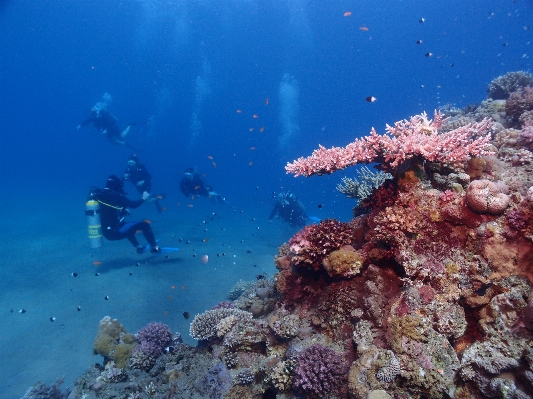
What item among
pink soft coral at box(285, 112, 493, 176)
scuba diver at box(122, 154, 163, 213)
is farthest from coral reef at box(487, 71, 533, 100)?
scuba diver at box(122, 154, 163, 213)

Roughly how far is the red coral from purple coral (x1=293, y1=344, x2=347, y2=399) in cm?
135

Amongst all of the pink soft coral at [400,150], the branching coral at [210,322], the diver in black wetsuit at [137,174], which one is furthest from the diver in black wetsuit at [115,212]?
the pink soft coral at [400,150]

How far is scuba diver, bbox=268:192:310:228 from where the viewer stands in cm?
2070

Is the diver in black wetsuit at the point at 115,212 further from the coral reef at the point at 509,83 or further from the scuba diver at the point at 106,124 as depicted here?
the coral reef at the point at 509,83

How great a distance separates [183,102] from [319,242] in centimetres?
17456

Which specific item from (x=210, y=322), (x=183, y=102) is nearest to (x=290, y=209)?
(x=210, y=322)

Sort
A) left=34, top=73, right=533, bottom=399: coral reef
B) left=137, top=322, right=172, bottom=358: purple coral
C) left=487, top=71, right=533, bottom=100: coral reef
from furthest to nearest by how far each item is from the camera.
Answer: left=487, top=71, right=533, bottom=100: coral reef → left=137, top=322, right=172, bottom=358: purple coral → left=34, top=73, right=533, bottom=399: coral reef

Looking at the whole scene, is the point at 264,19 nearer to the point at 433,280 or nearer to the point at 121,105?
the point at 433,280

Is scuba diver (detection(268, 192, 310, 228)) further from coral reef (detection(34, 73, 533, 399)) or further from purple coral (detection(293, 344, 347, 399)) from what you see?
purple coral (detection(293, 344, 347, 399))

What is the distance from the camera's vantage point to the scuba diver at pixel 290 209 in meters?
20.7

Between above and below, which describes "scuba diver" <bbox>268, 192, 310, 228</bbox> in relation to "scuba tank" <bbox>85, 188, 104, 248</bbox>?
above

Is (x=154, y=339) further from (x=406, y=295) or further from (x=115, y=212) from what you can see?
(x=115, y=212)

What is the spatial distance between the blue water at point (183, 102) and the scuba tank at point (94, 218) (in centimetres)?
188

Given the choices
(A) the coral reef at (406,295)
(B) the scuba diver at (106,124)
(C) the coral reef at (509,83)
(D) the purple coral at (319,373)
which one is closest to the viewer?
(A) the coral reef at (406,295)
